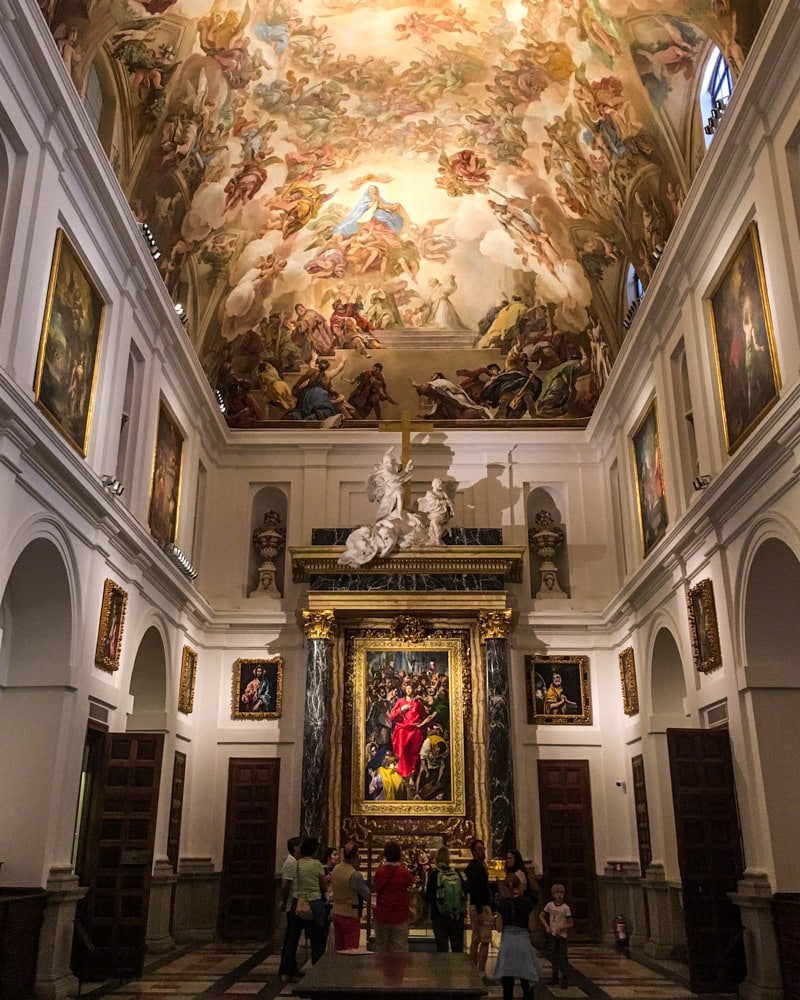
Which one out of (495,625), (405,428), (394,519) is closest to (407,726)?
(495,625)

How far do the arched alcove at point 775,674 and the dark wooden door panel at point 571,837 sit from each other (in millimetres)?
7554

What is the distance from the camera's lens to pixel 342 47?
15.7 metres

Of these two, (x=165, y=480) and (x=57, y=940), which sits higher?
(x=165, y=480)

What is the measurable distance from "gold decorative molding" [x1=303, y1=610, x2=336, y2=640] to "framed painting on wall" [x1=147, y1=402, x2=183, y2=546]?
9.81ft

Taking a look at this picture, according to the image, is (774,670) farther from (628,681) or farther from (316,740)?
(316,740)

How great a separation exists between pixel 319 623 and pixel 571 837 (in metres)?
6.19

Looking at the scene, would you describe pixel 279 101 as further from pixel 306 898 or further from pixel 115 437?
pixel 306 898

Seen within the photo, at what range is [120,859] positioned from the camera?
12.3 meters

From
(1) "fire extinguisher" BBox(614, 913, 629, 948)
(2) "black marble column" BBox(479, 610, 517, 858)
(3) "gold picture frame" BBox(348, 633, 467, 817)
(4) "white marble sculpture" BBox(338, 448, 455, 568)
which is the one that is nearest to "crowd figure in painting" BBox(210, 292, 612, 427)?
(4) "white marble sculpture" BBox(338, 448, 455, 568)

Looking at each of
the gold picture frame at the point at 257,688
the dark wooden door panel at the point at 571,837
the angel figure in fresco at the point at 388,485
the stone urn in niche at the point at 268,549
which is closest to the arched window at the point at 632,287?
the angel figure in fresco at the point at 388,485

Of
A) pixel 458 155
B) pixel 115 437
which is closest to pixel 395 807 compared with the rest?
pixel 115 437

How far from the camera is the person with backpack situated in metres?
10.7

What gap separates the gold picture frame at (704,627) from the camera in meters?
12.7

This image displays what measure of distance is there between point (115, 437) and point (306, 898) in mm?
6748
